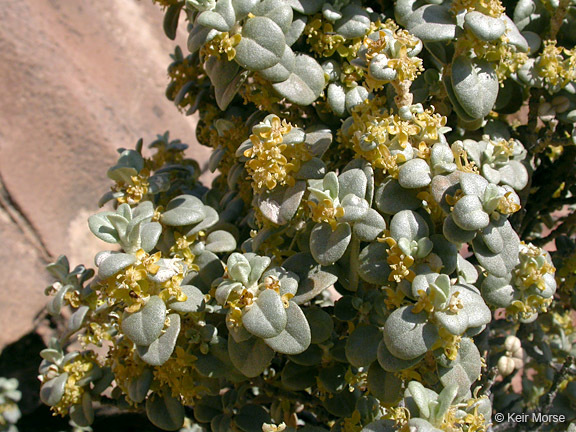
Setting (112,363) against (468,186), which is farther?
(112,363)

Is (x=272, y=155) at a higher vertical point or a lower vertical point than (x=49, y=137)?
higher

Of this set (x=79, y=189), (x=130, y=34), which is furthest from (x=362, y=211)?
(x=130, y=34)

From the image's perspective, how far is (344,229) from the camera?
1349 mm

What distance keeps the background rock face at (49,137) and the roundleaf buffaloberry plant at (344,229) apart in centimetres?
99

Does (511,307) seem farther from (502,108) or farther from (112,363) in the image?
(112,363)

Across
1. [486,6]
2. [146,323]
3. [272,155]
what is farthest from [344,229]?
[486,6]

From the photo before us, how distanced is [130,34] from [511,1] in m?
2.22

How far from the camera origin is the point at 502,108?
1.77m

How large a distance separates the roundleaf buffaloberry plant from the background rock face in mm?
989

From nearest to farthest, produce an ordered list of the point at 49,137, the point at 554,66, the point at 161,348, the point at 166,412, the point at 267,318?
the point at 267,318, the point at 161,348, the point at 554,66, the point at 166,412, the point at 49,137

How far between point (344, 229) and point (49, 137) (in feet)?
6.57

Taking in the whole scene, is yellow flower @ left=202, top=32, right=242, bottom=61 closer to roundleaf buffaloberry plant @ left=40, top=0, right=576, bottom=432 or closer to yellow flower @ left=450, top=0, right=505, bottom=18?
roundleaf buffaloberry plant @ left=40, top=0, right=576, bottom=432

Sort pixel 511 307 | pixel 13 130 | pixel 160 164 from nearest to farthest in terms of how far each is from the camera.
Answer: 1. pixel 511 307
2. pixel 160 164
3. pixel 13 130

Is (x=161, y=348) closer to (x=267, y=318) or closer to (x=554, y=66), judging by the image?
(x=267, y=318)
